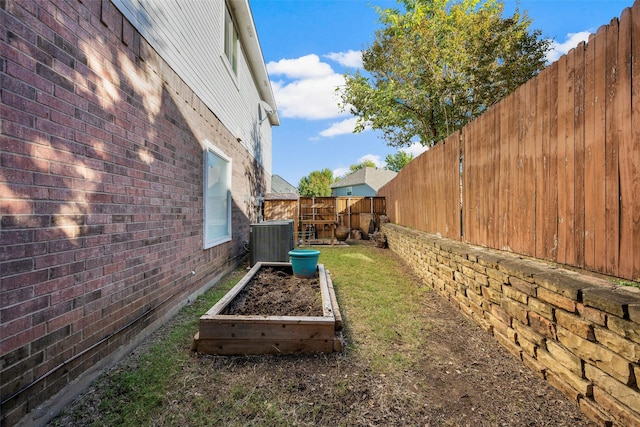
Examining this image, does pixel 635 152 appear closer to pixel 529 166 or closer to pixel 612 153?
pixel 612 153

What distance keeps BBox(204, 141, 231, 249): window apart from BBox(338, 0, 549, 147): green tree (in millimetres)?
9160

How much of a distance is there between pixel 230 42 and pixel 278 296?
20.7 feet

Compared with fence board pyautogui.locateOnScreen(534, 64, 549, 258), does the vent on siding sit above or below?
below

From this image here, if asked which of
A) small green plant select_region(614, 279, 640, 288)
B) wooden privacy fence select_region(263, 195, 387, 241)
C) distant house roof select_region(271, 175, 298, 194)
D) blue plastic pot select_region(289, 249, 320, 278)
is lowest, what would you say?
blue plastic pot select_region(289, 249, 320, 278)

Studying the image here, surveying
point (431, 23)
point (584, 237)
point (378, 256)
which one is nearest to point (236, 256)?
point (378, 256)

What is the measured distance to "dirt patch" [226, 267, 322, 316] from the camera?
126 inches

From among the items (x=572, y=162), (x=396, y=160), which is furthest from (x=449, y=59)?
(x=396, y=160)

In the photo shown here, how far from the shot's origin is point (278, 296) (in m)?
3.75

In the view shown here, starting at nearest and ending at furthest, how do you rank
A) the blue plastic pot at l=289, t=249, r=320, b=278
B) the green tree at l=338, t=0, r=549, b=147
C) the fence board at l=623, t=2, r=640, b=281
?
the fence board at l=623, t=2, r=640, b=281 → the blue plastic pot at l=289, t=249, r=320, b=278 → the green tree at l=338, t=0, r=549, b=147

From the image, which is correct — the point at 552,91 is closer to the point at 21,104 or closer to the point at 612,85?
the point at 612,85

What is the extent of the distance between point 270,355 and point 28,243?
1978 millimetres

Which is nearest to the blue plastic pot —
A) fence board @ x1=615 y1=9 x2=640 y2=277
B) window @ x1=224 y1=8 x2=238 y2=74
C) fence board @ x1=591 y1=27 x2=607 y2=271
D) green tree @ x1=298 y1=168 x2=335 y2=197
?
fence board @ x1=591 y1=27 x2=607 y2=271

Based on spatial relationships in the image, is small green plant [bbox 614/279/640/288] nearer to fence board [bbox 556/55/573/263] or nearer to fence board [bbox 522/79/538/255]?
fence board [bbox 556/55/573/263]

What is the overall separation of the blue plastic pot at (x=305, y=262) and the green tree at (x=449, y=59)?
1015 centimetres
